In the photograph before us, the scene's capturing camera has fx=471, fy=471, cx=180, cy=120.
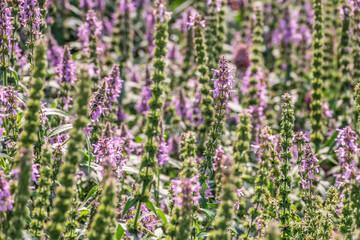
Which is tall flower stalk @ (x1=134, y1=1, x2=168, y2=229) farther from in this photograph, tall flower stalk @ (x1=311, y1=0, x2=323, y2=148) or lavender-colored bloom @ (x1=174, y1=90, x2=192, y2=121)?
tall flower stalk @ (x1=311, y1=0, x2=323, y2=148)

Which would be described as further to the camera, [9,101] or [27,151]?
[9,101]

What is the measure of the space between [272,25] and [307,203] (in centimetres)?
735

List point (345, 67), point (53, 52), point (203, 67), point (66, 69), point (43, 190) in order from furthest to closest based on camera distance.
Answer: point (345, 67), point (53, 52), point (203, 67), point (66, 69), point (43, 190)

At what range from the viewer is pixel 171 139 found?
7.09m

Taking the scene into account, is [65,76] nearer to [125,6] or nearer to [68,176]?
[68,176]

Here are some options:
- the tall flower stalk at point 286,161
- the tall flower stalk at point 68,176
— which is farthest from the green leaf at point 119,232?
the tall flower stalk at point 286,161

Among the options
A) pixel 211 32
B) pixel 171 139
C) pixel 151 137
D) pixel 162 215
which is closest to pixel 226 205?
pixel 151 137

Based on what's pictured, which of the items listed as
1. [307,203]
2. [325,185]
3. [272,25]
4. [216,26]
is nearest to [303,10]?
[272,25]

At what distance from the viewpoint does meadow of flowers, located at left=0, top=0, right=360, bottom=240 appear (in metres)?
3.34

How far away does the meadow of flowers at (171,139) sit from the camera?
3344 mm

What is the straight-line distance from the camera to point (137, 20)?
1165 cm

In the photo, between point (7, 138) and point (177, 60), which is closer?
point (7, 138)

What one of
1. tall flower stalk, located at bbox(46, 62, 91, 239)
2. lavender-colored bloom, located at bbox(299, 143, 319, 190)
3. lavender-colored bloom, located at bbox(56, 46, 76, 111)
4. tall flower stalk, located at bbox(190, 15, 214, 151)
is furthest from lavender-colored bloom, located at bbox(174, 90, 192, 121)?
tall flower stalk, located at bbox(46, 62, 91, 239)

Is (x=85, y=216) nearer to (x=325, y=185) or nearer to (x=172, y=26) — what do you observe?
(x=325, y=185)
